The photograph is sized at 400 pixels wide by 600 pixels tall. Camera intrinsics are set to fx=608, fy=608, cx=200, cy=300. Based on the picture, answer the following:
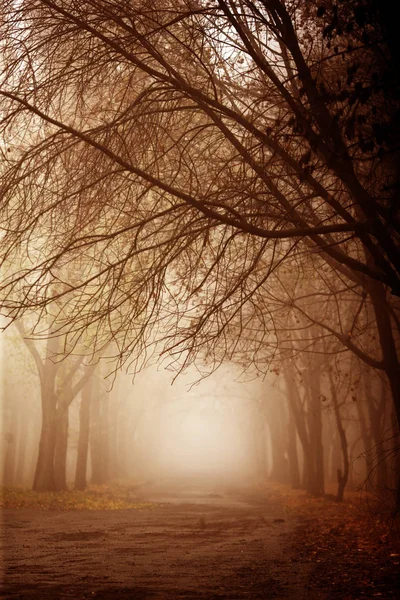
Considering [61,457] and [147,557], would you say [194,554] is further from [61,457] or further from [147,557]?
[61,457]

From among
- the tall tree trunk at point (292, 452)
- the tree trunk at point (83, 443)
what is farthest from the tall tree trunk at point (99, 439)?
the tall tree trunk at point (292, 452)

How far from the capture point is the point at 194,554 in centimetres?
991

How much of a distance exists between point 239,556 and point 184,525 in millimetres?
5213

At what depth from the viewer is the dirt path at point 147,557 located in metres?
6.99

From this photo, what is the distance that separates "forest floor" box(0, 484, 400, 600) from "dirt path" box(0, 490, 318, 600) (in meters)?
0.02

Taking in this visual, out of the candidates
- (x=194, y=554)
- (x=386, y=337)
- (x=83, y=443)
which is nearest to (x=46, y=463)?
(x=83, y=443)

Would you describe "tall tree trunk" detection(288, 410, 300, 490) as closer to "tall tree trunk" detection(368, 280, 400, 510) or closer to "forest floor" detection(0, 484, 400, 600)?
"forest floor" detection(0, 484, 400, 600)

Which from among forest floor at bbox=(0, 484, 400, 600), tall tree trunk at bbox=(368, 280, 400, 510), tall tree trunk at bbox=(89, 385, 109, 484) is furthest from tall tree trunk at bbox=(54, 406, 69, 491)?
tall tree trunk at bbox=(368, 280, 400, 510)

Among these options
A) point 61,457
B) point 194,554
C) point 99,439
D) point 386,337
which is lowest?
point 194,554

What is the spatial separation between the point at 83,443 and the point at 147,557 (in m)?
Result: 17.0

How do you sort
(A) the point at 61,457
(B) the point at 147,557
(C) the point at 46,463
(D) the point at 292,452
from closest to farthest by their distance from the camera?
1. (B) the point at 147,557
2. (C) the point at 46,463
3. (A) the point at 61,457
4. (D) the point at 292,452

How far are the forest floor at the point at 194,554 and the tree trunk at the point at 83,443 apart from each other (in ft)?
19.5

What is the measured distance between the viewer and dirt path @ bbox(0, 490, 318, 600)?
699cm

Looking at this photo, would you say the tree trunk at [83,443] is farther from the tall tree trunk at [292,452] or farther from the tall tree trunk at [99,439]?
the tall tree trunk at [292,452]
